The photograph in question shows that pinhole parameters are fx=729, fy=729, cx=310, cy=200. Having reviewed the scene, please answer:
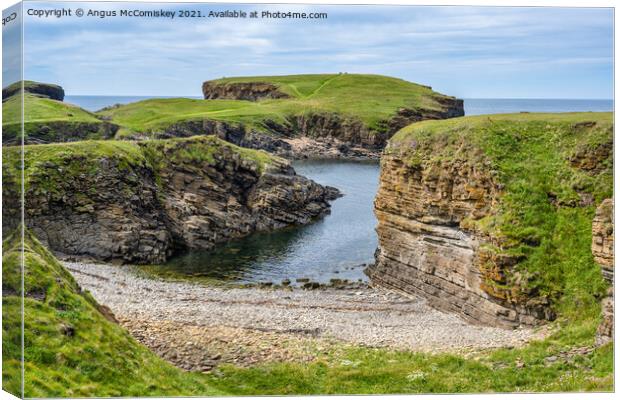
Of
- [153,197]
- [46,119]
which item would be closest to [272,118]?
[153,197]

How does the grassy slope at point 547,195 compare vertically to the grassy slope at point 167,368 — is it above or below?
above

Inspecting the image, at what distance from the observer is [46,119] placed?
188ft

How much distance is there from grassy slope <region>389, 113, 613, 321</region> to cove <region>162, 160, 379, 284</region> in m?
16.6

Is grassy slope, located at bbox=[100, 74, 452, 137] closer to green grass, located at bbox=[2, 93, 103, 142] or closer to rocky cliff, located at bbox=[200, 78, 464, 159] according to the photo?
rocky cliff, located at bbox=[200, 78, 464, 159]

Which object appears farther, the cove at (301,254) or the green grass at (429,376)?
the cove at (301,254)

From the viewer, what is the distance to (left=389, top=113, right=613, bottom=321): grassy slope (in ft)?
105

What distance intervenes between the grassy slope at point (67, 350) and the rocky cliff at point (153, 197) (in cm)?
3035

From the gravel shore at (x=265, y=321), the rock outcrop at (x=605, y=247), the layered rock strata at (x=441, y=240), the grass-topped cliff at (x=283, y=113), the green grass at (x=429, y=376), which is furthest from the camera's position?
the grass-topped cliff at (x=283, y=113)

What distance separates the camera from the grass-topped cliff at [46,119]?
2005 centimetres

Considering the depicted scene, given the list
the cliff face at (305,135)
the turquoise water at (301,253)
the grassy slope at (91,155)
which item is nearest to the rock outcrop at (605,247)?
the turquoise water at (301,253)

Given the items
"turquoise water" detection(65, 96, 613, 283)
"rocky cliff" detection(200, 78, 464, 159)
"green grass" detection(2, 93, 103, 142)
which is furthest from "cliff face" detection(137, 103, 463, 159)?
"turquoise water" detection(65, 96, 613, 283)

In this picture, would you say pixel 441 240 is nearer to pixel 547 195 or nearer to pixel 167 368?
pixel 547 195

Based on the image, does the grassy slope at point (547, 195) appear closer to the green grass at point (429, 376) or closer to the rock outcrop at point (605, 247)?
the rock outcrop at point (605, 247)

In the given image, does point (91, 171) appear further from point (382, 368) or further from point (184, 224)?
point (382, 368)
